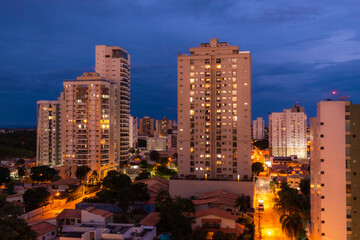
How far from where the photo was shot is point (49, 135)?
87.9 metres

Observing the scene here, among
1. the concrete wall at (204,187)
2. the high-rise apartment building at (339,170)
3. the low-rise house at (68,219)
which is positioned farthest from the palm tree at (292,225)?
the low-rise house at (68,219)

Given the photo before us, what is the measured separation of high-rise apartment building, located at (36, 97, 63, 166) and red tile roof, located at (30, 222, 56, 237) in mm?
53103

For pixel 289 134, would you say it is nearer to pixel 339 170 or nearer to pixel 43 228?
pixel 339 170

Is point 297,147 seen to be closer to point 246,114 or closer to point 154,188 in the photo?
point 246,114

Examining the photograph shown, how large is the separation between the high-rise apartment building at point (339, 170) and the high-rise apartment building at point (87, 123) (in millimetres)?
54896

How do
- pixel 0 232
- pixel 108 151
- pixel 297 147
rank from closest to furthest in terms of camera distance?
pixel 0 232
pixel 108 151
pixel 297 147

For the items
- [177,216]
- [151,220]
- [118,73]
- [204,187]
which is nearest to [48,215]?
[151,220]

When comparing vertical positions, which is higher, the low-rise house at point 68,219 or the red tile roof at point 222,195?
the red tile roof at point 222,195

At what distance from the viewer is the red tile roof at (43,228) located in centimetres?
3515

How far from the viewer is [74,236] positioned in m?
32.0

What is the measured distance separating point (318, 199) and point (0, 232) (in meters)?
28.9

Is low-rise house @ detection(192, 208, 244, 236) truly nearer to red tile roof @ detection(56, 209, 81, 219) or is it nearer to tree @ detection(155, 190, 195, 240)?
tree @ detection(155, 190, 195, 240)

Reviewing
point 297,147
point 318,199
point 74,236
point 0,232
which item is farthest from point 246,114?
point 297,147

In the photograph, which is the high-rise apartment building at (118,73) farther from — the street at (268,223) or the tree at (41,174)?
the street at (268,223)
